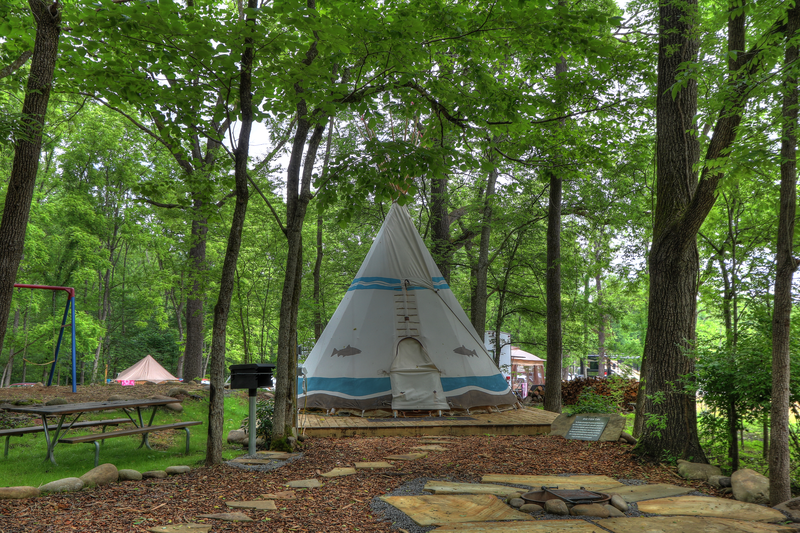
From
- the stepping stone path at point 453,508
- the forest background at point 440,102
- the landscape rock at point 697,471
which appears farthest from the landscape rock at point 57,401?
the landscape rock at point 697,471

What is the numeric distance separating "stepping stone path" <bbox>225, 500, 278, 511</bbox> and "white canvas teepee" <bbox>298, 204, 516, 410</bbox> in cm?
500

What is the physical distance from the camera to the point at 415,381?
954 cm

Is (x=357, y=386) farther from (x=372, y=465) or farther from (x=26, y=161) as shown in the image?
(x=26, y=161)

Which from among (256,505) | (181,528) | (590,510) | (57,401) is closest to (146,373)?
(57,401)

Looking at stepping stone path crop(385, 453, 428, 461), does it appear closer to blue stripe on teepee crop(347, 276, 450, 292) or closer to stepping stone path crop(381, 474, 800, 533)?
stepping stone path crop(381, 474, 800, 533)

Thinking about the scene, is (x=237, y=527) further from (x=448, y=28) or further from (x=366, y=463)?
(x=448, y=28)

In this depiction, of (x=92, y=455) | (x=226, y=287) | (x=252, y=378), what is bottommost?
(x=92, y=455)

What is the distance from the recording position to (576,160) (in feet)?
23.6

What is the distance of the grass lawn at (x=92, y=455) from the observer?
4910mm

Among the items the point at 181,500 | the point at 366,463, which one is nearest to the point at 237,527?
the point at 181,500

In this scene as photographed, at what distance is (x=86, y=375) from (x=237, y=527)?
1255 inches

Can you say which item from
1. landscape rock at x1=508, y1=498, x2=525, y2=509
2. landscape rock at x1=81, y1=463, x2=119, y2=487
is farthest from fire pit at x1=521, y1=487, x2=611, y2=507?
landscape rock at x1=81, y1=463, x2=119, y2=487

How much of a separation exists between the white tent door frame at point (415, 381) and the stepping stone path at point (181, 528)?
6.19 m

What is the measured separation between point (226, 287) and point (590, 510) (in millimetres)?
4010
